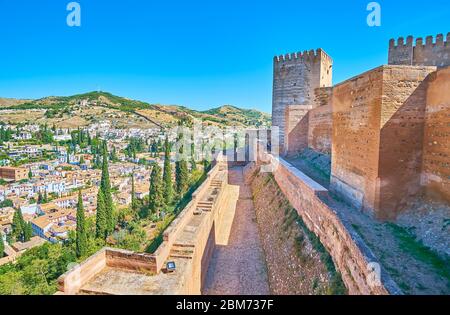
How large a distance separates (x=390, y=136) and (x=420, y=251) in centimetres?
213

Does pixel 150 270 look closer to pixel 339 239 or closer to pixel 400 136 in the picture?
pixel 339 239

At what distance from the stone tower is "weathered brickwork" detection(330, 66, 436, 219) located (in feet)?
33.4

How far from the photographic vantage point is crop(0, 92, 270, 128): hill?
342ft

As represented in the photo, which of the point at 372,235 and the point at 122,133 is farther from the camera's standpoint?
the point at 122,133

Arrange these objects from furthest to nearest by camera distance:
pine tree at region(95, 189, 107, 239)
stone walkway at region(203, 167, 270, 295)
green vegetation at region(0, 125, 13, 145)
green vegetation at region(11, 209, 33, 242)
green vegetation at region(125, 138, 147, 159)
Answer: green vegetation at region(0, 125, 13, 145)
green vegetation at region(125, 138, 147, 159)
green vegetation at region(11, 209, 33, 242)
pine tree at region(95, 189, 107, 239)
stone walkway at region(203, 167, 270, 295)

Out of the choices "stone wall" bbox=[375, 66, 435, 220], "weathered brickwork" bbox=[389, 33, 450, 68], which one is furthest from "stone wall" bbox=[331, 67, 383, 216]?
"weathered brickwork" bbox=[389, 33, 450, 68]

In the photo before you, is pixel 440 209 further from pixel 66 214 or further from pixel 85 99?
pixel 85 99

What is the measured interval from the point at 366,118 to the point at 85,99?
145370 millimetres

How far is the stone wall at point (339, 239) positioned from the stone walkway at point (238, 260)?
79.1 inches

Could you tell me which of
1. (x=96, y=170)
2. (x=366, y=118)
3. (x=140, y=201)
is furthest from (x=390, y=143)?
(x=96, y=170)

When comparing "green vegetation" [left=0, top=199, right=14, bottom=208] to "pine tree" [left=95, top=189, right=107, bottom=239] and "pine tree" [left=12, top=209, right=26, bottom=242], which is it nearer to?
"pine tree" [left=12, top=209, right=26, bottom=242]

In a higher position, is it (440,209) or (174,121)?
(174,121)

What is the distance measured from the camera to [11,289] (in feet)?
56.6

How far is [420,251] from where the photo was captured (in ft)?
15.1
